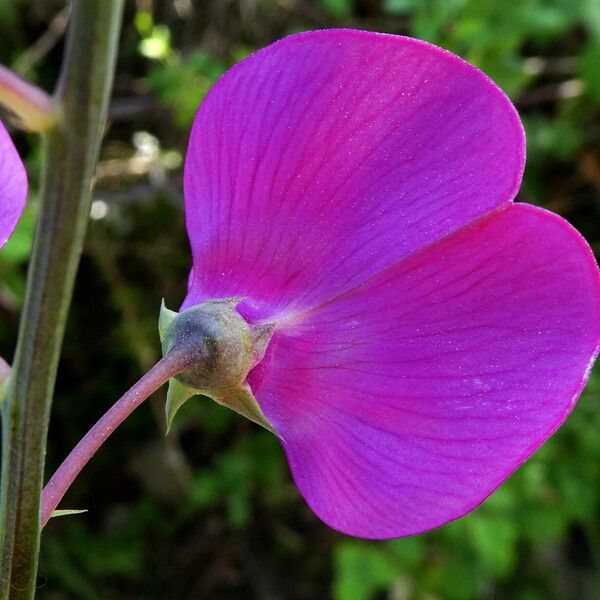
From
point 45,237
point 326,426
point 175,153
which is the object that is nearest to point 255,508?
point 175,153

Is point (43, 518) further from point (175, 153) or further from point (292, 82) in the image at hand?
point (175, 153)

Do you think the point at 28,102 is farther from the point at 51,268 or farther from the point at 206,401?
the point at 206,401

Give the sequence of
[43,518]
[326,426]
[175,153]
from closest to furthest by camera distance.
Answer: [43,518]
[326,426]
[175,153]

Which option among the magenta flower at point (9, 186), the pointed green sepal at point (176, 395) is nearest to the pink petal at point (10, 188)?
the magenta flower at point (9, 186)

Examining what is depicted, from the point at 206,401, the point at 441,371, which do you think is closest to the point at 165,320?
the point at 441,371

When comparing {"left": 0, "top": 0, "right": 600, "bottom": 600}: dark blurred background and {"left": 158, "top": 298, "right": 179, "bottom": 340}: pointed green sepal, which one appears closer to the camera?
{"left": 158, "top": 298, "right": 179, "bottom": 340}: pointed green sepal

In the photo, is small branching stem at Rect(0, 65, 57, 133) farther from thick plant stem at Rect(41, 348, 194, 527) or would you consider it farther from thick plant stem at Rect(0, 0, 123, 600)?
thick plant stem at Rect(41, 348, 194, 527)

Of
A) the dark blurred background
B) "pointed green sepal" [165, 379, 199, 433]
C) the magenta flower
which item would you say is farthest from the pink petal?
the dark blurred background
